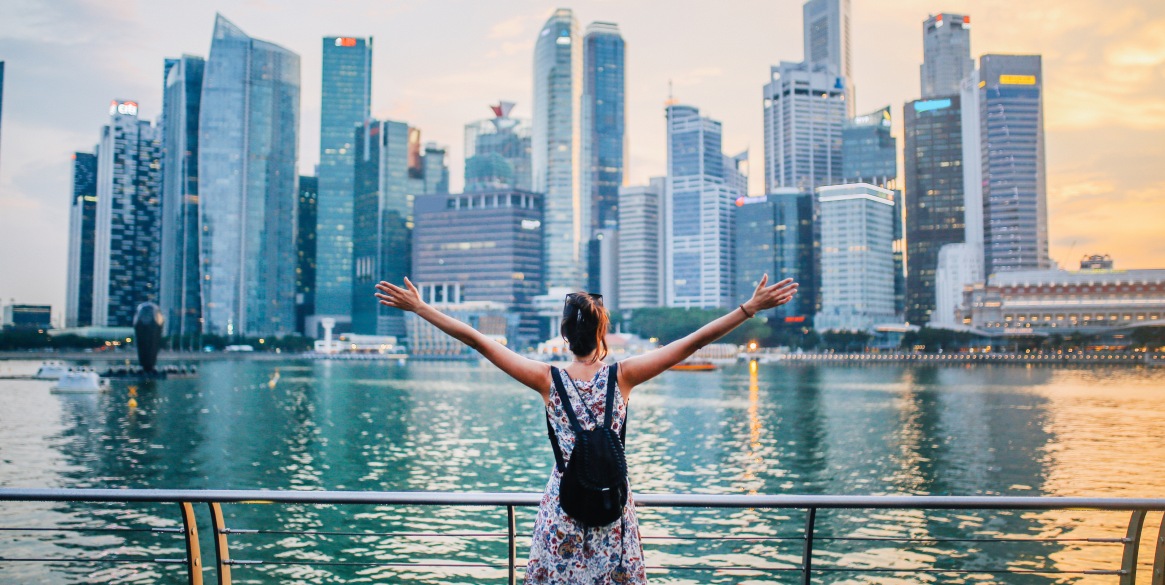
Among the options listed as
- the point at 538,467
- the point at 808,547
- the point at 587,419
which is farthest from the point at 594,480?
the point at 538,467

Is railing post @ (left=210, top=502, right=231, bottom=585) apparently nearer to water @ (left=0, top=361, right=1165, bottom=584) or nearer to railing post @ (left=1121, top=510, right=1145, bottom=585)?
railing post @ (left=1121, top=510, right=1145, bottom=585)

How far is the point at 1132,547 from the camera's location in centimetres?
441

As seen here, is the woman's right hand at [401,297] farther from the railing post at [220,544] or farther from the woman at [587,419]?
the railing post at [220,544]

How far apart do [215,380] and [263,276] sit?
402ft

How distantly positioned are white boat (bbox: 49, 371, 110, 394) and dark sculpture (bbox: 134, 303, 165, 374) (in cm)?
875

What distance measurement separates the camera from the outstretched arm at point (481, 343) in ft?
11.9

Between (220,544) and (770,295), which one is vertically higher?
(770,295)

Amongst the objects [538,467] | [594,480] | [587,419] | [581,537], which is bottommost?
[538,467]

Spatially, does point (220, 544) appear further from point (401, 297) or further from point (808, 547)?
point (808, 547)

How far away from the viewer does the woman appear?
352 cm

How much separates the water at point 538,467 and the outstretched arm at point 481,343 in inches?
362

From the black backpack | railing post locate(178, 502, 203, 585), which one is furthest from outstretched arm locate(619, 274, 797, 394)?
railing post locate(178, 502, 203, 585)

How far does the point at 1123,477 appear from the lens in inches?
1067

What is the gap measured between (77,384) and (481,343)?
68.6 metres
